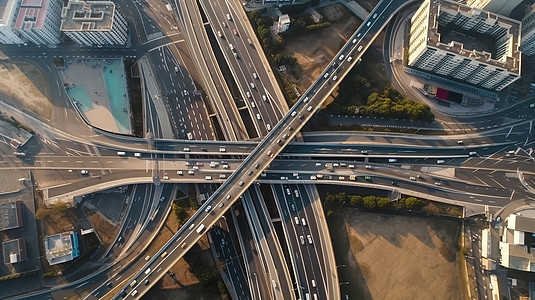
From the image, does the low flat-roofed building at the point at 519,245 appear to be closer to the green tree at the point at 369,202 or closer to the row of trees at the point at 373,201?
the row of trees at the point at 373,201

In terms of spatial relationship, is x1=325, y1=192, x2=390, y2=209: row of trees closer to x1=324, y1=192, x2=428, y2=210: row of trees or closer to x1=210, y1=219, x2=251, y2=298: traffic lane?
x1=324, y1=192, x2=428, y2=210: row of trees

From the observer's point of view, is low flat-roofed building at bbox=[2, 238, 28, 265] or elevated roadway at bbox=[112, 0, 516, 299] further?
elevated roadway at bbox=[112, 0, 516, 299]

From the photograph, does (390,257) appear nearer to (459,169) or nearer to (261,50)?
(459,169)

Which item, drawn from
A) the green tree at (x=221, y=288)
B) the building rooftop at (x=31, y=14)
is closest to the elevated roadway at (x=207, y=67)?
the building rooftop at (x=31, y=14)

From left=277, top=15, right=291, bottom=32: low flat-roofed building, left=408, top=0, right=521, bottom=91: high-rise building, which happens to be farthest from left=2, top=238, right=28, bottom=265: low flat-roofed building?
left=408, top=0, right=521, bottom=91: high-rise building

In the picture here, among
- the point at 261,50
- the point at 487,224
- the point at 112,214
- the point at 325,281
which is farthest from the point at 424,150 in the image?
the point at 112,214

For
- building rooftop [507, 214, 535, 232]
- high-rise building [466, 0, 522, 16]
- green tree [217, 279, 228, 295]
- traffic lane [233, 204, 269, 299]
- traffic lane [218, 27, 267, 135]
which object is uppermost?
high-rise building [466, 0, 522, 16]

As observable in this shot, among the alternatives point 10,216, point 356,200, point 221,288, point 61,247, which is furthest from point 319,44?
point 10,216
